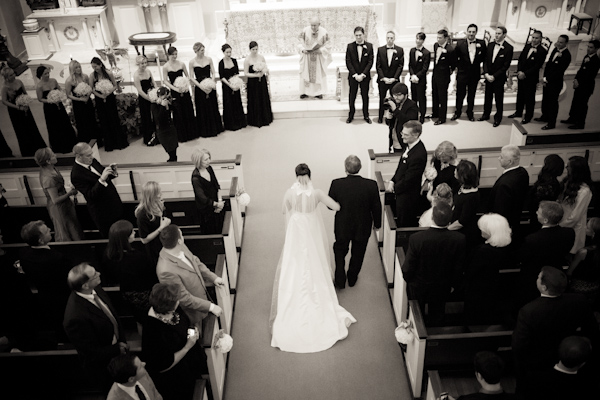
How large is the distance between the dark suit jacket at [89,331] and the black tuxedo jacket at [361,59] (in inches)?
272

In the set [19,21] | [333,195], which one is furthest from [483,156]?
[19,21]

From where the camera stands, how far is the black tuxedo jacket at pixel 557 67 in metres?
8.86

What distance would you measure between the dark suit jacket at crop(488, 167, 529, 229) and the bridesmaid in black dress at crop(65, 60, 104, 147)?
6770mm

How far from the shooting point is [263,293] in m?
6.17

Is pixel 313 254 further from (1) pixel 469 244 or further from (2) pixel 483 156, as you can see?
(2) pixel 483 156

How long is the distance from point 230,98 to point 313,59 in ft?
6.23

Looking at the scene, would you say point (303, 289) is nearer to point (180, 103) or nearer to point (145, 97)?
point (145, 97)

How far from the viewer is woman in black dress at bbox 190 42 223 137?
9.30m

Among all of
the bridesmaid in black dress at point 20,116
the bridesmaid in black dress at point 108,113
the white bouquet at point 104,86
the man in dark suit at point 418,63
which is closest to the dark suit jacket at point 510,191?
the man in dark suit at point 418,63

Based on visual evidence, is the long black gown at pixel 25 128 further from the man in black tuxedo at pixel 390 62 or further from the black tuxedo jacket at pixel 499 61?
the black tuxedo jacket at pixel 499 61

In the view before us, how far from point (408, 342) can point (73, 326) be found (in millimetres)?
2727

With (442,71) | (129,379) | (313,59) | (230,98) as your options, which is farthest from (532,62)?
(129,379)

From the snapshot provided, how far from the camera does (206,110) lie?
9.73 meters

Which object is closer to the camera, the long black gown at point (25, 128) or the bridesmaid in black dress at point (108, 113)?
the long black gown at point (25, 128)
